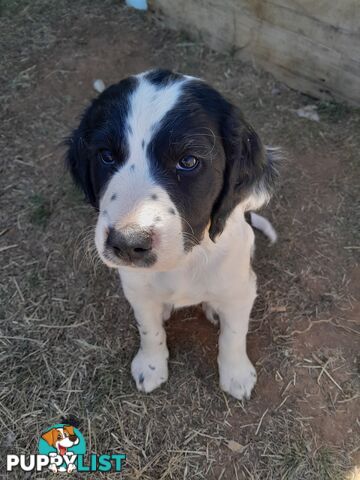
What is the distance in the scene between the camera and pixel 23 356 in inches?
131

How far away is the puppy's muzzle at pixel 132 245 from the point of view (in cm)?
186

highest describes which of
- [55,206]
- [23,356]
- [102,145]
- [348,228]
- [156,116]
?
[156,116]

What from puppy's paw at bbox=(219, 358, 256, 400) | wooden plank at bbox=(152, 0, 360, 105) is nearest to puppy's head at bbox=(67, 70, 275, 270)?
puppy's paw at bbox=(219, 358, 256, 400)

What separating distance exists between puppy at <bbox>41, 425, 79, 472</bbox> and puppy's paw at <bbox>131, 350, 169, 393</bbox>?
49cm

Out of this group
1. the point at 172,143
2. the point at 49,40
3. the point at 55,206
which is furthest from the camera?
the point at 49,40

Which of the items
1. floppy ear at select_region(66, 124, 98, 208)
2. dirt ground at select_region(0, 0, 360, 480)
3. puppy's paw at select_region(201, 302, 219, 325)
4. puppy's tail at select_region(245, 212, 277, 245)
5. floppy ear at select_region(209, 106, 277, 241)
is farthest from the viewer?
puppy's tail at select_region(245, 212, 277, 245)

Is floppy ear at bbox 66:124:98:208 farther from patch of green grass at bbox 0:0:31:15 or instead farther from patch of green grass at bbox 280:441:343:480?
patch of green grass at bbox 0:0:31:15

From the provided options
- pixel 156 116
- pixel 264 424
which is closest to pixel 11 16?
pixel 156 116

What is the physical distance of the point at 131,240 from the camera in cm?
186

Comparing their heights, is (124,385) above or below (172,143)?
below

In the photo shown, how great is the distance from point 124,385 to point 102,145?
1.73m

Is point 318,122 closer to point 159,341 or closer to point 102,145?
point 159,341

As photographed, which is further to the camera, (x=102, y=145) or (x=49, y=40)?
(x=49, y=40)

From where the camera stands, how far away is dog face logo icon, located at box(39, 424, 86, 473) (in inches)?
114
